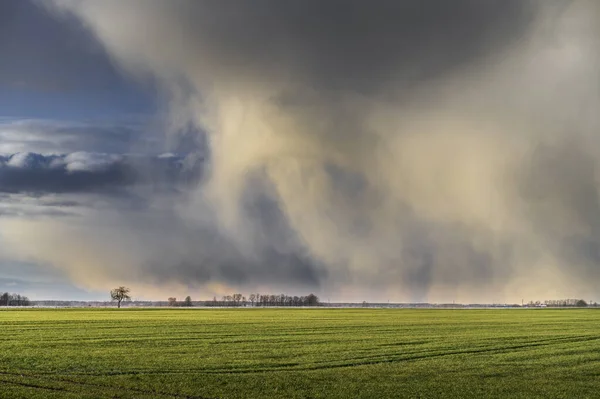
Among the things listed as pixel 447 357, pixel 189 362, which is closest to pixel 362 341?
pixel 447 357

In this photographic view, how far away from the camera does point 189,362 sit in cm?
4003

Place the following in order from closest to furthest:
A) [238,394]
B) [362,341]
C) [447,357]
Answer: [238,394], [447,357], [362,341]

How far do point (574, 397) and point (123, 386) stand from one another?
23.6m

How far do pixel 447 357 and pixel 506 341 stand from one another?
18.0 m

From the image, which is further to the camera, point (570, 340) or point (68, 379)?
point (570, 340)

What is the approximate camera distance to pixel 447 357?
147 ft

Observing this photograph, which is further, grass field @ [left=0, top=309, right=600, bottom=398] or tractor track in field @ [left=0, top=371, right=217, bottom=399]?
grass field @ [left=0, top=309, right=600, bottom=398]

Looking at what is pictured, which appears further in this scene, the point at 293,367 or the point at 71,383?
the point at 293,367

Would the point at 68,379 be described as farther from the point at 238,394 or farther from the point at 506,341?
the point at 506,341

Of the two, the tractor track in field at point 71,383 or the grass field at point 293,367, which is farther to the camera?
the grass field at point 293,367

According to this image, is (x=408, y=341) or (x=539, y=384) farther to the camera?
(x=408, y=341)

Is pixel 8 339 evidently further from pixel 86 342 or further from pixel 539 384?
pixel 539 384

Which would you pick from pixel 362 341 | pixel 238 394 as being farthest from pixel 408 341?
pixel 238 394

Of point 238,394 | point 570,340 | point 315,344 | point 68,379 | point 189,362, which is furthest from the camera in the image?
point 570,340
